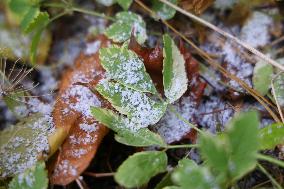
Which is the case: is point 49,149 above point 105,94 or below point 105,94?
below

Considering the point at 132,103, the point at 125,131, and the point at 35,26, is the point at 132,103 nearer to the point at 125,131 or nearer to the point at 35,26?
the point at 125,131

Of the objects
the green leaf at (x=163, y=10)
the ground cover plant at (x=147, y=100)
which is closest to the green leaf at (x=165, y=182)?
the ground cover plant at (x=147, y=100)

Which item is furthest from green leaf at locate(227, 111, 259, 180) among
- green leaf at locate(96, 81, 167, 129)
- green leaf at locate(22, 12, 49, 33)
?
green leaf at locate(22, 12, 49, 33)

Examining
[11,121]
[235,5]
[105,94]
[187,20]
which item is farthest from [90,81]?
[235,5]

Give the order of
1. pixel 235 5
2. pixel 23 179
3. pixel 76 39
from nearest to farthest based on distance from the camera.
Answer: pixel 23 179, pixel 235 5, pixel 76 39

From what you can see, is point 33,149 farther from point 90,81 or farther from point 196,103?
point 196,103

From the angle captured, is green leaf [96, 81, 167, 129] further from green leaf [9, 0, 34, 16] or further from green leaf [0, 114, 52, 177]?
green leaf [9, 0, 34, 16]
